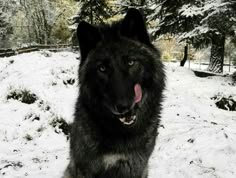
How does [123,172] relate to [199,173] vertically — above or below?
above

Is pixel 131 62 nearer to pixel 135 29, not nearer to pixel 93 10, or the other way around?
pixel 135 29

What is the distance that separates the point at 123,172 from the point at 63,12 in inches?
1791

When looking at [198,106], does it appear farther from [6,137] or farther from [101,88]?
[101,88]

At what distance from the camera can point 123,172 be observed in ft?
15.1

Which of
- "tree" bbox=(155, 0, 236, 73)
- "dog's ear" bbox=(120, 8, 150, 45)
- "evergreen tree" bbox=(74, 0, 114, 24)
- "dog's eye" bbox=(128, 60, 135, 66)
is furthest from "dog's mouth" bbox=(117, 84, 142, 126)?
"evergreen tree" bbox=(74, 0, 114, 24)

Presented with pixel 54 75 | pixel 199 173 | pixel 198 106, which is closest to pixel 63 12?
pixel 54 75

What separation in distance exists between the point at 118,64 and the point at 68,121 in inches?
266

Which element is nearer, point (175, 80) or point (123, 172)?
point (123, 172)

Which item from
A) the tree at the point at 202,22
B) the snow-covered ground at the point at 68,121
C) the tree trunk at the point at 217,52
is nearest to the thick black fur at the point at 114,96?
the snow-covered ground at the point at 68,121

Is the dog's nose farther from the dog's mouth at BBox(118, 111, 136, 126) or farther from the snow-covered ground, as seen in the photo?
the snow-covered ground

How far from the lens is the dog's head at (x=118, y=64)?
13.3 feet

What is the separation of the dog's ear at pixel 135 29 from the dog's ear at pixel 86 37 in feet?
1.12

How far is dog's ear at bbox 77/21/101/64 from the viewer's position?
14.3 ft

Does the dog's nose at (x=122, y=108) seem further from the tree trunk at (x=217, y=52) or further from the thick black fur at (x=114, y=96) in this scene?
the tree trunk at (x=217, y=52)
